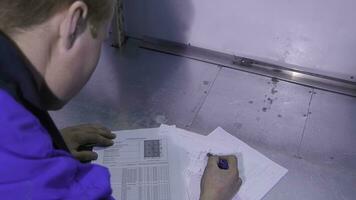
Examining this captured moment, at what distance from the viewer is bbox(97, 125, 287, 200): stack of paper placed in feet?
2.92

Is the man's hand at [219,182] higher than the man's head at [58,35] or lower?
lower

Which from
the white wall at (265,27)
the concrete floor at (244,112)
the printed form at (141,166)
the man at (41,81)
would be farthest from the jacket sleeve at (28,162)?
the white wall at (265,27)

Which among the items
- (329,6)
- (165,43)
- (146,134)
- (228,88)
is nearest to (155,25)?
(165,43)

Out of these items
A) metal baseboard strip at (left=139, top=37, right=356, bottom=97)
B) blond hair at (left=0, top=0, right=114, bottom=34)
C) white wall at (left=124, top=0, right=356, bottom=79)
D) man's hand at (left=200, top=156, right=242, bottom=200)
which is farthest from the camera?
metal baseboard strip at (left=139, top=37, right=356, bottom=97)

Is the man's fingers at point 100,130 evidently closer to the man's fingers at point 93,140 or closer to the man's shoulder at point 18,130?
the man's fingers at point 93,140

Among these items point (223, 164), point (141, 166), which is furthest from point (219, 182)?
point (141, 166)

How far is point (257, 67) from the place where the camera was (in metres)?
1.22

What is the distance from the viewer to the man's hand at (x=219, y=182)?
85 cm

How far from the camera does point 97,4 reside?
0.49 m

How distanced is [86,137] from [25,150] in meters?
0.50

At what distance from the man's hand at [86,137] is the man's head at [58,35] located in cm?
38

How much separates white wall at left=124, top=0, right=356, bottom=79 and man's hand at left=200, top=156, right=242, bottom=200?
0.41 m

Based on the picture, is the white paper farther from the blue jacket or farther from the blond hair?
the blond hair

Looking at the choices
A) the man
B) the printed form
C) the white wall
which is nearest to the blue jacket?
the man
